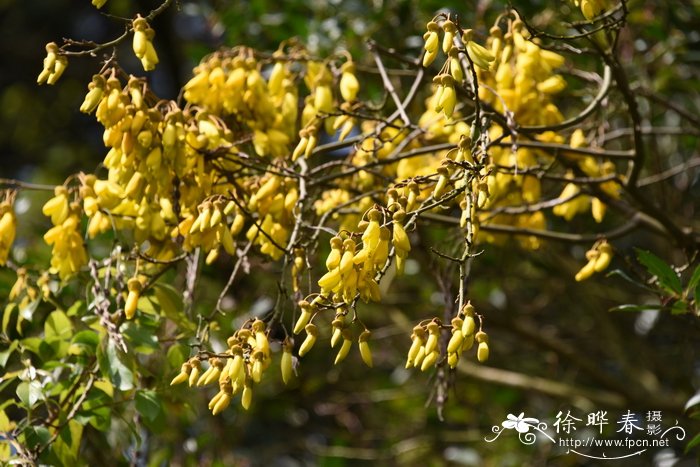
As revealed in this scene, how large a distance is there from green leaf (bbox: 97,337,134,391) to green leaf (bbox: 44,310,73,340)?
0.21 metres

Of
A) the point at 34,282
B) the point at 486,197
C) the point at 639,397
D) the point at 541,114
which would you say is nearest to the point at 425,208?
the point at 486,197

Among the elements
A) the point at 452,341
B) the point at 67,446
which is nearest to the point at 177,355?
the point at 67,446

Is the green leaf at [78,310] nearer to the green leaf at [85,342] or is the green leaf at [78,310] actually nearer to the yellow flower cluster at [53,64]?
the green leaf at [85,342]

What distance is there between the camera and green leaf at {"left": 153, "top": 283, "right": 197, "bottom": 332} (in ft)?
6.03

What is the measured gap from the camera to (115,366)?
170cm

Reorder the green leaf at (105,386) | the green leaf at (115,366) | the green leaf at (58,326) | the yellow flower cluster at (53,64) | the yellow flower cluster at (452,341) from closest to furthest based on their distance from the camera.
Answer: the yellow flower cluster at (452,341) → the yellow flower cluster at (53,64) → the green leaf at (115,366) → the green leaf at (105,386) → the green leaf at (58,326)

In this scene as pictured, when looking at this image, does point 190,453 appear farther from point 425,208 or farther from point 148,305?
point 425,208

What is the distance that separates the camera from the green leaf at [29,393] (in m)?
1.71

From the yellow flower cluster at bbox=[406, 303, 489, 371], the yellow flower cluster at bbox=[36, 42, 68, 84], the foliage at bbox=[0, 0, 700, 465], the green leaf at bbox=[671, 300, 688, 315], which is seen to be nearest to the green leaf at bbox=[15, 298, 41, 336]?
the foliage at bbox=[0, 0, 700, 465]

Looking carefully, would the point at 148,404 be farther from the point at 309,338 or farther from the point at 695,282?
the point at 695,282

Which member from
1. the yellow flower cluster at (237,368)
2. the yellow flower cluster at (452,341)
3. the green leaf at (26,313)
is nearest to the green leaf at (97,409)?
the green leaf at (26,313)

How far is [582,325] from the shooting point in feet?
12.5

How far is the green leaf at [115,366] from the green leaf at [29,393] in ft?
0.43

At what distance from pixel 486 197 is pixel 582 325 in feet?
8.18
